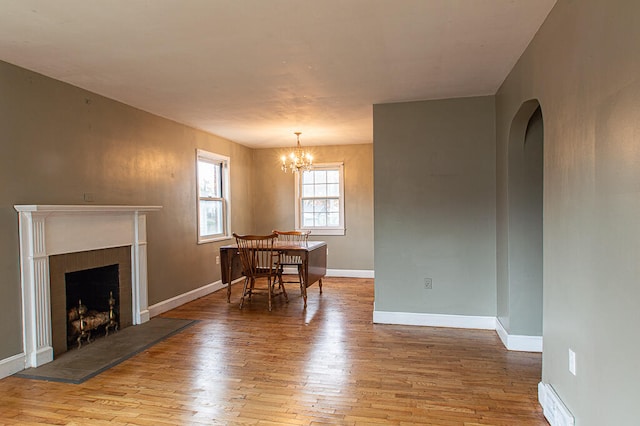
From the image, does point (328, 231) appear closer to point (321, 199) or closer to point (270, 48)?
point (321, 199)

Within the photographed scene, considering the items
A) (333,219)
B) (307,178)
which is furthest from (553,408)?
(307,178)

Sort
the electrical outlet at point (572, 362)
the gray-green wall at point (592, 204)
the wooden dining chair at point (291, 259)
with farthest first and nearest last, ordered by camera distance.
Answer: the wooden dining chair at point (291, 259) < the electrical outlet at point (572, 362) < the gray-green wall at point (592, 204)

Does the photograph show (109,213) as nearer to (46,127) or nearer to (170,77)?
(46,127)

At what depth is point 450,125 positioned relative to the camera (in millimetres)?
4082

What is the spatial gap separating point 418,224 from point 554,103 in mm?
2100

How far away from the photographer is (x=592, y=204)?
176cm

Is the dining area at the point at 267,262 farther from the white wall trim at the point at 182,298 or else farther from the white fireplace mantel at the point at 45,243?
the white fireplace mantel at the point at 45,243

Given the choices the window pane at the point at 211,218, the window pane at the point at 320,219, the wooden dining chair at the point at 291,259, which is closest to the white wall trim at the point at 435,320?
the wooden dining chair at the point at 291,259

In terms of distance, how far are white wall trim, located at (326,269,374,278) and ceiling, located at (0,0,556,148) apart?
3.54 m

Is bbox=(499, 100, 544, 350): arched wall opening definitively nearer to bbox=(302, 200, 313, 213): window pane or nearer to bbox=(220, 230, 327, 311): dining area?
bbox=(220, 230, 327, 311): dining area

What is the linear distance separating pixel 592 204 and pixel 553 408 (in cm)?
122

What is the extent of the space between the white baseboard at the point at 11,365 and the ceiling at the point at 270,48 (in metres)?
Answer: 2.28

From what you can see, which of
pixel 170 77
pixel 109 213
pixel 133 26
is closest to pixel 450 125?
pixel 170 77

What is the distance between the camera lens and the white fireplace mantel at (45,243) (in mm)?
3049
